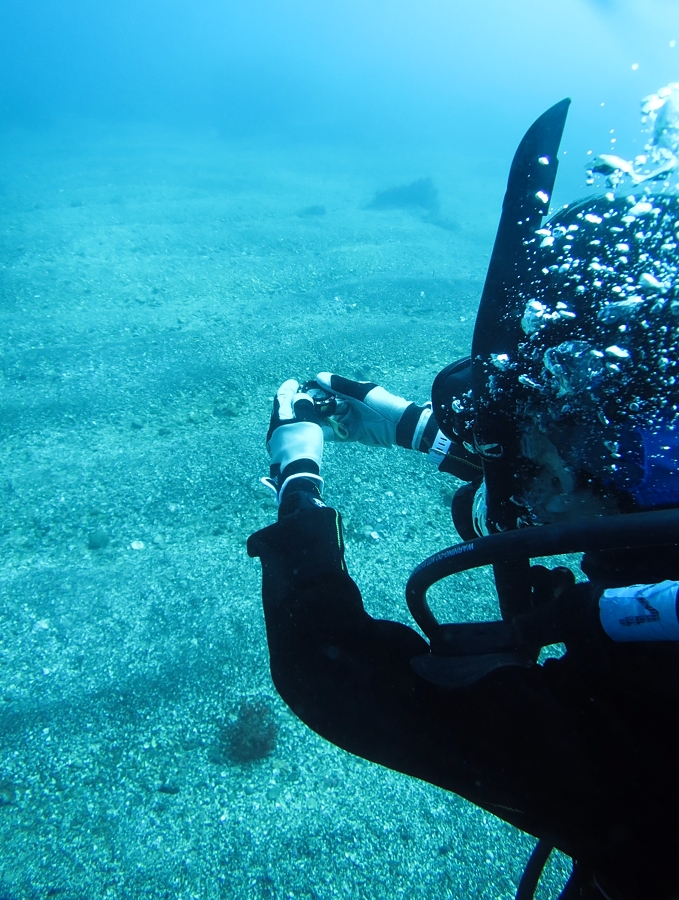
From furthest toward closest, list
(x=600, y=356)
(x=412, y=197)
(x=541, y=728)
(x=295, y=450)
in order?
(x=412, y=197), (x=295, y=450), (x=600, y=356), (x=541, y=728)

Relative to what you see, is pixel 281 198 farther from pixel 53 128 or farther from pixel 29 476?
pixel 53 128

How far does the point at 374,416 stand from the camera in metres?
3.88

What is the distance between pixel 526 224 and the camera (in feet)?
5.05

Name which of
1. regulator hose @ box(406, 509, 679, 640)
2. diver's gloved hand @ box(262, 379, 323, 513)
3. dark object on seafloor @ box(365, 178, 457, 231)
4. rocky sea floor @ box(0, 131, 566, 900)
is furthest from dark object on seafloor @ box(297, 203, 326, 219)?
regulator hose @ box(406, 509, 679, 640)

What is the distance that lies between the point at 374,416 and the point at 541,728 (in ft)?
9.36

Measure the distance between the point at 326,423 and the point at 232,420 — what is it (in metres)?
2.22

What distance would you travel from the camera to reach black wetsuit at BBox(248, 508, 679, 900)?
110cm

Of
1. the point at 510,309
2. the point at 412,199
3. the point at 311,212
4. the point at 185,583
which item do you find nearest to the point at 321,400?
the point at 185,583

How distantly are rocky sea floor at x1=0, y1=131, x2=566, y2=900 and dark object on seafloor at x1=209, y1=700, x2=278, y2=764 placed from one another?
1 cm

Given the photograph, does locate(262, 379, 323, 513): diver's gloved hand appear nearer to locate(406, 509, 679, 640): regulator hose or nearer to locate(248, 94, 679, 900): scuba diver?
locate(248, 94, 679, 900): scuba diver

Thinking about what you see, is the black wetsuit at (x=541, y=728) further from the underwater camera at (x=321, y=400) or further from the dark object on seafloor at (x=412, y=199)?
the dark object on seafloor at (x=412, y=199)

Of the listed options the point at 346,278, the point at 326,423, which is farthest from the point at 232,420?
the point at 346,278

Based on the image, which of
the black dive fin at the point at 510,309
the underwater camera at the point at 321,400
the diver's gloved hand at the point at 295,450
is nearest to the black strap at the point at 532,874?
the black dive fin at the point at 510,309

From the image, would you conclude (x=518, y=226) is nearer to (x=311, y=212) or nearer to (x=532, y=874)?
(x=532, y=874)
